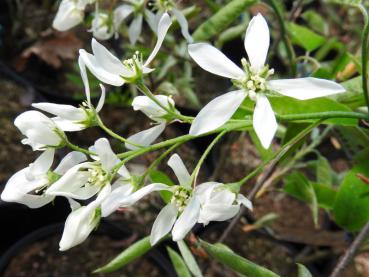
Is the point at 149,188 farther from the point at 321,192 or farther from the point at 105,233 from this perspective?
the point at 105,233

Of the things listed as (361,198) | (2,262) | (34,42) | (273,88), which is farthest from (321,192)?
(34,42)

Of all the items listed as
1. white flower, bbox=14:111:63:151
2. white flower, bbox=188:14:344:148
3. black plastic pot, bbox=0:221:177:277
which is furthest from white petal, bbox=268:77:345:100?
black plastic pot, bbox=0:221:177:277

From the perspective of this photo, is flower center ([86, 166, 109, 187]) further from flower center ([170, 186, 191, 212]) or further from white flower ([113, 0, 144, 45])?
white flower ([113, 0, 144, 45])

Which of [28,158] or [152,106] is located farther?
A: [28,158]

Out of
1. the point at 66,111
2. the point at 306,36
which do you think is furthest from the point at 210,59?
the point at 306,36

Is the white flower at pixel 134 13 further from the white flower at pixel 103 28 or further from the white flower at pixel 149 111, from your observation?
the white flower at pixel 149 111

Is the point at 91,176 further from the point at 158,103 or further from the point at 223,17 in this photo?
the point at 223,17

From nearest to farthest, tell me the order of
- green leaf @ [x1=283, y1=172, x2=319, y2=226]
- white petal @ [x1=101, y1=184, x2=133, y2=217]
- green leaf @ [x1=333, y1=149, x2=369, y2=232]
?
1. white petal @ [x1=101, y1=184, x2=133, y2=217]
2. green leaf @ [x1=333, y1=149, x2=369, y2=232]
3. green leaf @ [x1=283, y1=172, x2=319, y2=226]
